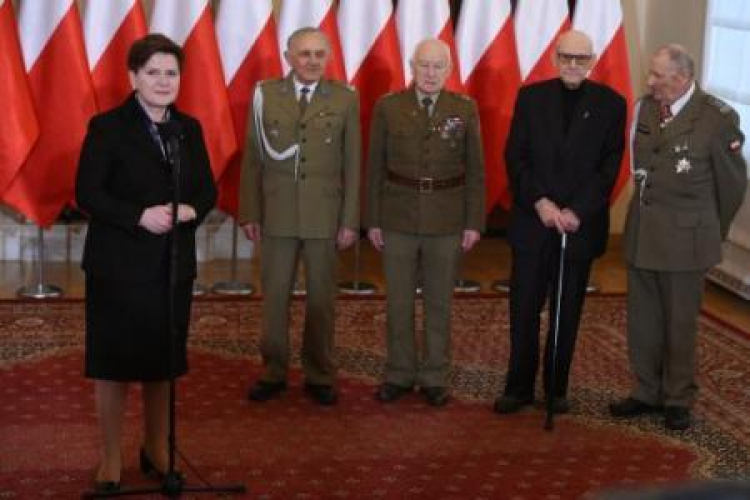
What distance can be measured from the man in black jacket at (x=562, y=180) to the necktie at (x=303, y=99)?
0.78 metres

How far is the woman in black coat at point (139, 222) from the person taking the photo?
3.63m

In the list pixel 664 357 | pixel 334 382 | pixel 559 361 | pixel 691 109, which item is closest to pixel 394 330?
pixel 334 382

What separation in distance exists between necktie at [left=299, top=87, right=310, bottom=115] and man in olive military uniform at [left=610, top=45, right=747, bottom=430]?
123cm

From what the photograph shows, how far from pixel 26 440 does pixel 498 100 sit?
11.4 ft

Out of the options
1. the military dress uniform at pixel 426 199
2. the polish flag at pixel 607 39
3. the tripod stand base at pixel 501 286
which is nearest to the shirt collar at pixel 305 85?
the military dress uniform at pixel 426 199

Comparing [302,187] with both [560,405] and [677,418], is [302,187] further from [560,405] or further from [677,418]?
[677,418]

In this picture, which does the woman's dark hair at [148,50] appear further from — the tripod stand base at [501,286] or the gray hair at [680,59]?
the tripod stand base at [501,286]

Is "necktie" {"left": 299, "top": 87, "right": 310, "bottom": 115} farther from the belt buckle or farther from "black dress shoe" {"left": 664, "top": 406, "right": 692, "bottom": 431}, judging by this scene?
"black dress shoe" {"left": 664, "top": 406, "right": 692, "bottom": 431}

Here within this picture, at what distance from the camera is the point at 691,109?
462 centimetres

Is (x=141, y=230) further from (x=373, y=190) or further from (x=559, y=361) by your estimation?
(x=559, y=361)

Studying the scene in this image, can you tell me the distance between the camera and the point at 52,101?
6.36 meters

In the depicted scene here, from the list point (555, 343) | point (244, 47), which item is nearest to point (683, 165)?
point (555, 343)

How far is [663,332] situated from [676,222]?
0.47 meters

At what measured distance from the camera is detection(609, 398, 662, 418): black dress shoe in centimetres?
492
